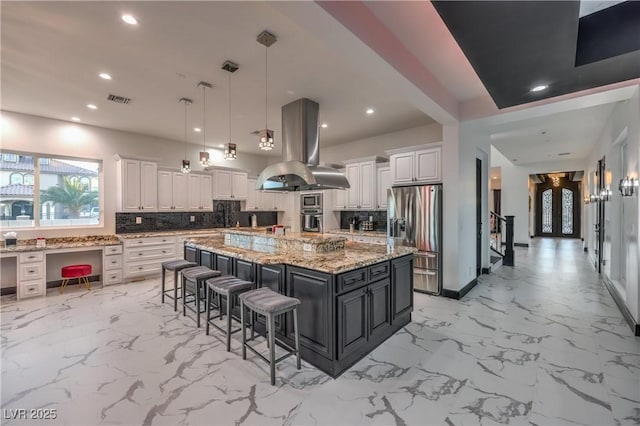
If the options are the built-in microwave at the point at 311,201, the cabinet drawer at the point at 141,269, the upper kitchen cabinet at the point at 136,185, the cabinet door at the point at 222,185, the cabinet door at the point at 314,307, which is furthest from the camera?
the cabinet door at the point at 222,185

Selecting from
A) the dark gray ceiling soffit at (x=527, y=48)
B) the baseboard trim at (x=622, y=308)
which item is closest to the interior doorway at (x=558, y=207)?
the baseboard trim at (x=622, y=308)

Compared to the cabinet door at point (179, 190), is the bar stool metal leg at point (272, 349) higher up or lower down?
lower down

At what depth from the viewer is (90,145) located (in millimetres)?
5504

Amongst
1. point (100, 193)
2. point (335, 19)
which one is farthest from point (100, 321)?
point (335, 19)

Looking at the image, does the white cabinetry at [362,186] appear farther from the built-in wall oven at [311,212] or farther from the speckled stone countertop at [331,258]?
the speckled stone countertop at [331,258]

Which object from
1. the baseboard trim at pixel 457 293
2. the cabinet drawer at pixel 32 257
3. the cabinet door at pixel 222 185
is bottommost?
the baseboard trim at pixel 457 293

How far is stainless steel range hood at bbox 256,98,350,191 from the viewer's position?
3.71 m

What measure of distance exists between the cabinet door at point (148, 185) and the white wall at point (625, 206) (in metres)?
7.68

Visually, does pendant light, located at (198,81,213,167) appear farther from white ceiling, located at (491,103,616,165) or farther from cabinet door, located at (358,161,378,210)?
white ceiling, located at (491,103,616,165)

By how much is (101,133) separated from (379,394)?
6.70 meters

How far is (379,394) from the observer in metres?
2.15

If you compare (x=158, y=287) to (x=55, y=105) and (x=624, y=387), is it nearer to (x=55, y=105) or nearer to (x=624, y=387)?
(x=55, y=105)

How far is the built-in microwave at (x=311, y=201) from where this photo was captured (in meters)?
6.55

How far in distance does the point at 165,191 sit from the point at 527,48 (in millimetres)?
6535
